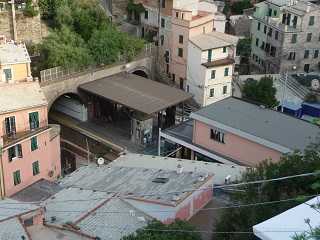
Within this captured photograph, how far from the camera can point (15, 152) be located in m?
29.5

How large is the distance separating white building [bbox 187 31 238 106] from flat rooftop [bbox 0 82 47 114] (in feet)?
46.8

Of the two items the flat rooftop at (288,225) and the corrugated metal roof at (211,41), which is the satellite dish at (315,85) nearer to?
the corrugated metal roof at (211,41)

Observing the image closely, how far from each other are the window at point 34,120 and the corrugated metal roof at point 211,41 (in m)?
15.2

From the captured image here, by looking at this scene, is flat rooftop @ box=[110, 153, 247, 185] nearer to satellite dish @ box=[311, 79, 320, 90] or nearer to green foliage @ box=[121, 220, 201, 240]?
green foliage @ box=[121, 220, 201, 240]

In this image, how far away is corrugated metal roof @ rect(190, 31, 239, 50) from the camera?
40.9 m

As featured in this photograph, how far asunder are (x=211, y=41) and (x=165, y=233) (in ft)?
90.9

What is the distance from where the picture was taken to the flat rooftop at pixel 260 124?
2758 cm

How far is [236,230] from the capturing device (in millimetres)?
16641

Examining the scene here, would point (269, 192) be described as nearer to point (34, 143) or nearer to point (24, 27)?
point (34, 143)

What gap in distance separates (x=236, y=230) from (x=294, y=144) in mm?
11750

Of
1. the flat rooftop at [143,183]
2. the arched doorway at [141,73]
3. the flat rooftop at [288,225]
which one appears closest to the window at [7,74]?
the flat rooftop at [143,183]

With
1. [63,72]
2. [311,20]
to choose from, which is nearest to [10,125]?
[63,72]

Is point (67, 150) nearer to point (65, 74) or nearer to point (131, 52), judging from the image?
point (65, 74)

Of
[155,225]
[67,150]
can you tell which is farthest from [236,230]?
[67,150]
